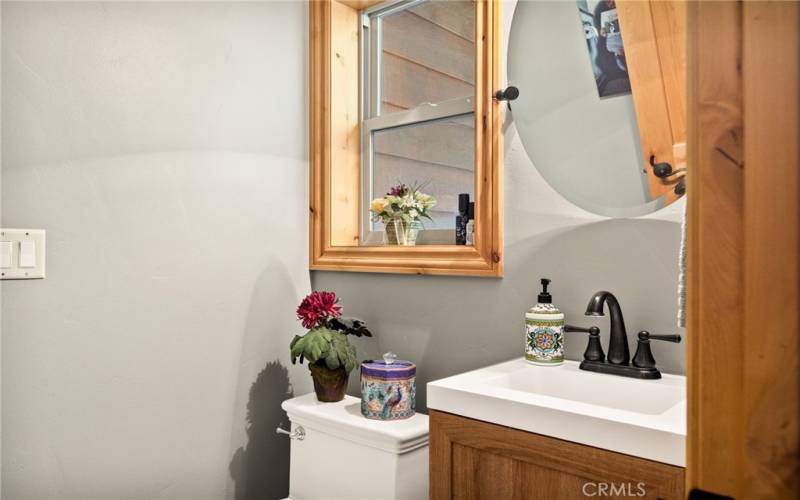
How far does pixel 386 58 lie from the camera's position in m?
2.03

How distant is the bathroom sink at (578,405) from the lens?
0.83m

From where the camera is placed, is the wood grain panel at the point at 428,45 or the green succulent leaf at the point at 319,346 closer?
the green succulent leaf at the point at 319,346

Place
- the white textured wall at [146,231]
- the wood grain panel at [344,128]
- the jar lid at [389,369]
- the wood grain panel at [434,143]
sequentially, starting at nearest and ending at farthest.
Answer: the white textured wall at [146,231] → the jar lid at [389,369] → the wood grain panel at [434,143] → the wood grain panel at [344,128]

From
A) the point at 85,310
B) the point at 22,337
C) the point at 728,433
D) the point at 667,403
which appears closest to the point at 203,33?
the point at 85,310

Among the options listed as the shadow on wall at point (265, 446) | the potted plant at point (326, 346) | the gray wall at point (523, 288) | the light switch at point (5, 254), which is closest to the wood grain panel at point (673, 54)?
the gray wall at point (523, 288)

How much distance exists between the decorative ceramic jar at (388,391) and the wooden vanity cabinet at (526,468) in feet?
1.17

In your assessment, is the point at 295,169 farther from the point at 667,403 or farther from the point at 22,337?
the point at 667,403

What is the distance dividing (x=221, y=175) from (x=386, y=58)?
0.75 metres

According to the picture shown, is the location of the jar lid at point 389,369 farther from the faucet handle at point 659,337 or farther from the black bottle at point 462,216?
the faucet handle at point 659,337

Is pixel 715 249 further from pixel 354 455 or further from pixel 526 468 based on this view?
pixel 354 455

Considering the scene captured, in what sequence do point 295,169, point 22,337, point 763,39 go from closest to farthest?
1. point 763,39
2. point 22,337
3. point 295,169

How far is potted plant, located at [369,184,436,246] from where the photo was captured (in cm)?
180

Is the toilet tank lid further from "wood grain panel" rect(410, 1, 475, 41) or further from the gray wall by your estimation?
"wood grain panel" rect(410, 1, 475, 41)

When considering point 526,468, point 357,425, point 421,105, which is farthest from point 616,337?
point 421,105
